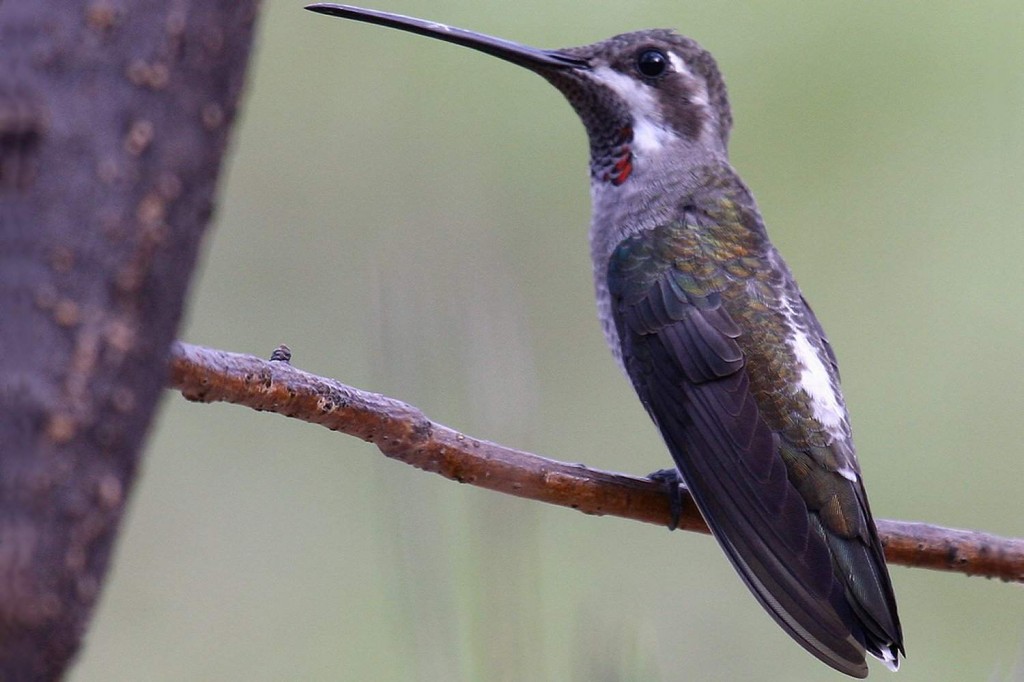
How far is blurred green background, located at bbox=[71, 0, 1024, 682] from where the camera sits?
204 inches

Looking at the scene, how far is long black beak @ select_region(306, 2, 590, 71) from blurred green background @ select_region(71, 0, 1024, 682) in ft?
3.41

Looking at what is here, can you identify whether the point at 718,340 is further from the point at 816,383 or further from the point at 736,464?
the point at 736,464

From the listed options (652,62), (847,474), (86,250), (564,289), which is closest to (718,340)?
(847,474)

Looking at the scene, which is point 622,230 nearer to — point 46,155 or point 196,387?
point 196,387

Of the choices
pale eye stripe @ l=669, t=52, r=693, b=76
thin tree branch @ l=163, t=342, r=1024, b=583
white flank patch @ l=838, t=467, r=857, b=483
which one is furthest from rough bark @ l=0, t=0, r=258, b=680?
pale eye stripe @ l=669, t=52, r=693, b=76

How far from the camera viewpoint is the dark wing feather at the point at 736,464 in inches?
108

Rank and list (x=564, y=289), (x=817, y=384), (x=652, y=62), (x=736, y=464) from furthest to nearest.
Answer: (x=564, y=289), (x=652, y=62), (x=817, y=384), (x=736, y=464)

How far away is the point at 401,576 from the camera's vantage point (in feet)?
6.37

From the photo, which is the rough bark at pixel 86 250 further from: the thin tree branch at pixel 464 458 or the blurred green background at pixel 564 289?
the blurred green background at pixel 564 289

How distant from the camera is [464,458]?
251 cm

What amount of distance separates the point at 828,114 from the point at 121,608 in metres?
4.49

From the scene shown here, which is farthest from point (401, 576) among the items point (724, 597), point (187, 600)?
point (187, 600)

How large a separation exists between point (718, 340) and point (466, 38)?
1.12 m

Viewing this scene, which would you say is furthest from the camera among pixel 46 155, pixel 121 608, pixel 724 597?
pixel 121 608
